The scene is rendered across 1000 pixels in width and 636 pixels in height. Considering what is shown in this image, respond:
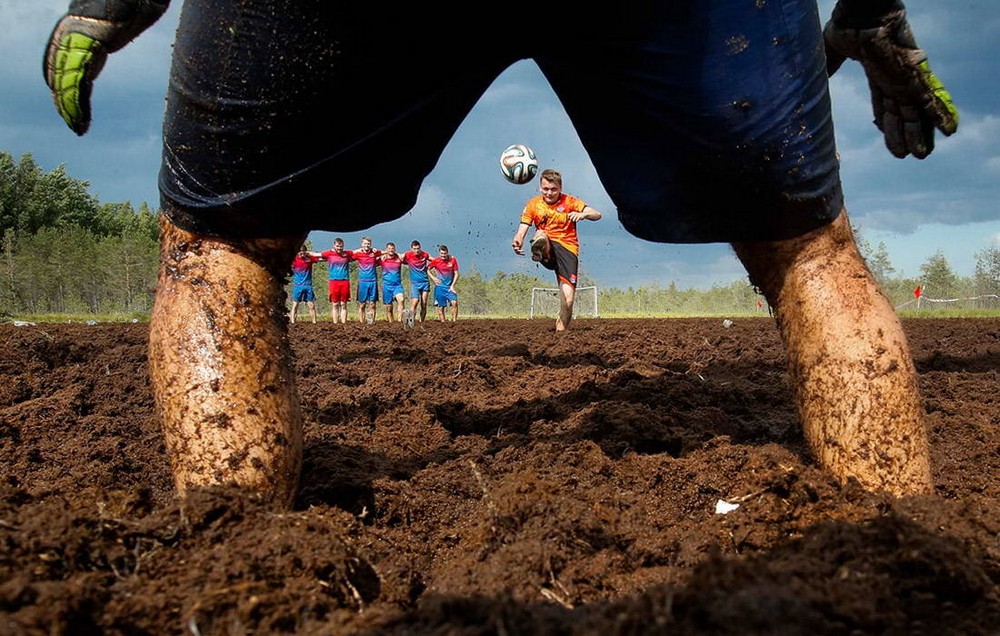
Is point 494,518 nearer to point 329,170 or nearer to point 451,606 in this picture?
point 451,606

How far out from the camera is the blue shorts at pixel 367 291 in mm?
21188

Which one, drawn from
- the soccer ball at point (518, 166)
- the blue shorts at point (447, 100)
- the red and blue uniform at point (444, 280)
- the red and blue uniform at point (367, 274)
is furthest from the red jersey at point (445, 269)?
the blue shorts at point (447, 100)

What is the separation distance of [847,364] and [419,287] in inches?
804

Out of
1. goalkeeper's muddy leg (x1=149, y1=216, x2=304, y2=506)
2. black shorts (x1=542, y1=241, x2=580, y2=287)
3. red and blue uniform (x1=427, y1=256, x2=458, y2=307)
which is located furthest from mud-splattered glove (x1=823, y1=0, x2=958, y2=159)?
red and blue uniform (x1=427, y1=256, x2=458, y2=307)

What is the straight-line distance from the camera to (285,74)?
68.5 inches

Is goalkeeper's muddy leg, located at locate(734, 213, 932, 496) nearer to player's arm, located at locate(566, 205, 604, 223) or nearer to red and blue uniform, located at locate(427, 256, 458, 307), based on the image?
player's arm, located at locate(566, 205, 604, 223)

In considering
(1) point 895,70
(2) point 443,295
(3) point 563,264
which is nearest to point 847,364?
(1) point 895,70

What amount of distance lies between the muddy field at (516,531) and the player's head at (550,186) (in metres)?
7.97

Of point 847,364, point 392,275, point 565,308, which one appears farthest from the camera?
point 392,275

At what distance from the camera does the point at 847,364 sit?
1902mm

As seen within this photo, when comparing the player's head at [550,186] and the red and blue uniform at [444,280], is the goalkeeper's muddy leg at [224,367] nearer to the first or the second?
the player's head at [550,186]

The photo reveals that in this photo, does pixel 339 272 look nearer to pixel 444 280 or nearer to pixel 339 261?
pixel 339 261

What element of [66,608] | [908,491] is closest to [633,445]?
[908,491]

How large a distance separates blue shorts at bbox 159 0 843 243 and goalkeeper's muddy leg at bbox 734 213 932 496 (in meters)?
0.10
